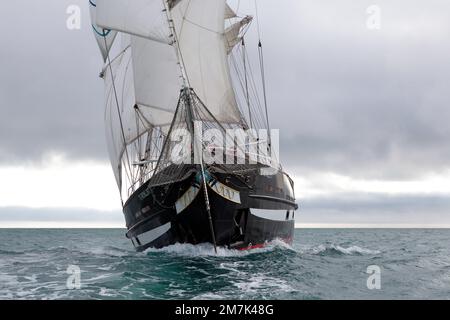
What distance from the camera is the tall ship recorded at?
18.3 metres

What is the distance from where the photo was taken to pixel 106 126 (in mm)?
33250

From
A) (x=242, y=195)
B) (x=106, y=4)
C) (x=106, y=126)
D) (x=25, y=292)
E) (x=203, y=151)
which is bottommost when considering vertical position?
(x=25, y=292)

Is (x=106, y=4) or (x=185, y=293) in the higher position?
(x=106, y=4)

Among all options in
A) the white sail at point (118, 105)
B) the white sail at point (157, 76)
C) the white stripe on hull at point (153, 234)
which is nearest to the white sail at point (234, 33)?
→ the white sail at point (118, 105)

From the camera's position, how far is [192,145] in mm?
18406

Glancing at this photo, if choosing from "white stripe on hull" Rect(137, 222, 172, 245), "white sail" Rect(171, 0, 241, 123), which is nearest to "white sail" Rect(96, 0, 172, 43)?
"white sail" Rect(171, 0, 241, 123)

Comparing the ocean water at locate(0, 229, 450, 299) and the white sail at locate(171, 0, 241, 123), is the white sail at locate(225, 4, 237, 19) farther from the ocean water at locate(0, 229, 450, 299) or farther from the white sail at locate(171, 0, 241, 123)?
the ocean water at locate(0, 229, 450, 299)

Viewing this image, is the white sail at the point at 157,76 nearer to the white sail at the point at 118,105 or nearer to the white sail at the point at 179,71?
the white sail at the point at 179,71

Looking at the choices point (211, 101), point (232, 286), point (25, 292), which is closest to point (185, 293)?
point (232, 286)

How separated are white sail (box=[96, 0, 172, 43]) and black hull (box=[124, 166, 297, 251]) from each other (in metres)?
5.50

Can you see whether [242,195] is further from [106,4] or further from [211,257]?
[106,4]

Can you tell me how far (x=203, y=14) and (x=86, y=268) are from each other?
14.9m

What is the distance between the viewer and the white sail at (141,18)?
60.5 ft
